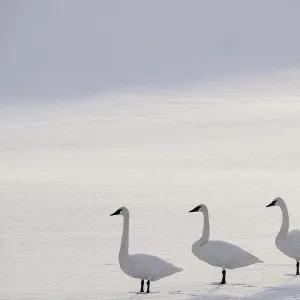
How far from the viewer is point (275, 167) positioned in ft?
55.6

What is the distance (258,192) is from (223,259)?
573 cm

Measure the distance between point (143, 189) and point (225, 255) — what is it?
611 centimetres

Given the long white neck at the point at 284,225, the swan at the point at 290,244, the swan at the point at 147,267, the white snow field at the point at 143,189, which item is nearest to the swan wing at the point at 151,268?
the swan at the point at 147,267

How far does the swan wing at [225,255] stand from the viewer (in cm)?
882

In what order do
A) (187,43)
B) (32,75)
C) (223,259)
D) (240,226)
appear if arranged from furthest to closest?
1. (187,43)
2. (32,75)
3. (240,226)
4. (223,259)

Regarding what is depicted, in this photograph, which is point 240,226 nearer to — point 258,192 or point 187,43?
point 258,192

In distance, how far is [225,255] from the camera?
29.1ft

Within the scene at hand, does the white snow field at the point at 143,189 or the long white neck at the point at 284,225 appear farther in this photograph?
the long white neck at the point at 284,225

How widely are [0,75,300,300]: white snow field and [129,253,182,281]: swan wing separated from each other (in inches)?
6.1

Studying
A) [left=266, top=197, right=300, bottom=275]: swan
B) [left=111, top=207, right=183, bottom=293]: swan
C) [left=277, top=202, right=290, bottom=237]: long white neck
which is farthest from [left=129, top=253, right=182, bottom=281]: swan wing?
[left=277, top=202, right=290, bottom=237]: long white neck

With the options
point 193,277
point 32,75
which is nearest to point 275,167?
point 193,277

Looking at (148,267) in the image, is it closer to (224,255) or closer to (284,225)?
(224,255)

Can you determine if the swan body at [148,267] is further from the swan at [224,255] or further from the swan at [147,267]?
the swan at [224,255]

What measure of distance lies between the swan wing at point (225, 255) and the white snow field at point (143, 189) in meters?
0.19
